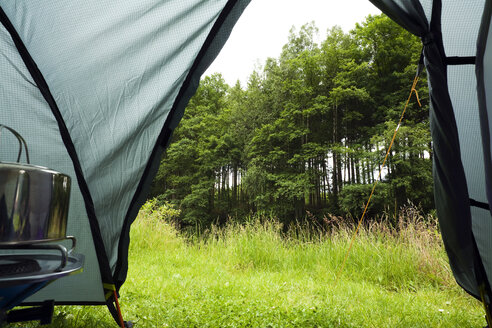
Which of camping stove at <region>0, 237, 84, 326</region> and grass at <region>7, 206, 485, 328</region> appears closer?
camping stove at <region>0, 237, 84, 326</region>

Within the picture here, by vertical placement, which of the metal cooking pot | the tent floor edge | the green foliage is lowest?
the green foliage

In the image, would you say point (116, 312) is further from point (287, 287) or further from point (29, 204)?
point (287, 287)

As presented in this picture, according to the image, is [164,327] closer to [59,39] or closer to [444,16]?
[59,39]

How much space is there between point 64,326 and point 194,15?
1.72m

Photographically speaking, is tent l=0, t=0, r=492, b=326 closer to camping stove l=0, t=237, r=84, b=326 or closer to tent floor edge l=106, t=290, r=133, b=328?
tent floor edge l=106, t=290, r=133, b=328

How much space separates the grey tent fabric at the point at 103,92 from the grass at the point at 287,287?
590mm

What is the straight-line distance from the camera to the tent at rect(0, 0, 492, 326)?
1.23 meters

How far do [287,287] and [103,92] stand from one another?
226 cm

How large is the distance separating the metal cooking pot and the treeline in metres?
11.0

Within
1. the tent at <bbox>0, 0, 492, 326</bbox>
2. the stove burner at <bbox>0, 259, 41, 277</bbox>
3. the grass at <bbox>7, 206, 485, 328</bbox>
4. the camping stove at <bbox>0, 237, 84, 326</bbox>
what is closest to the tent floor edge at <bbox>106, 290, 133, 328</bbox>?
the tent at <bbox>0, 0, 492, 326</bbox>

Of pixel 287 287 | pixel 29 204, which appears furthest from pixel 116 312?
pixel 287 287

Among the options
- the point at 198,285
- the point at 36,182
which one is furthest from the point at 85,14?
the point at 198,285

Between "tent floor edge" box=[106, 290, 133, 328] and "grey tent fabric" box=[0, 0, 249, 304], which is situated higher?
"grey tent fabric" box=[0, 0, 249, 304]

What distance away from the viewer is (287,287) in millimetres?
2662
